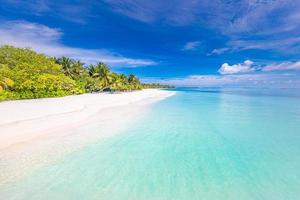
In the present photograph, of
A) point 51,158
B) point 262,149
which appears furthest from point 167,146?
point 51,158

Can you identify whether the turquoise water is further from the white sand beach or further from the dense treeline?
the dense treeline

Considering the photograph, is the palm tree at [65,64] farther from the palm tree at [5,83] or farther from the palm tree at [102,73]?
the palm tree at [5,83]

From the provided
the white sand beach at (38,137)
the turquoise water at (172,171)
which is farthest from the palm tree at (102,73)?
the turquoise water at (172,171)

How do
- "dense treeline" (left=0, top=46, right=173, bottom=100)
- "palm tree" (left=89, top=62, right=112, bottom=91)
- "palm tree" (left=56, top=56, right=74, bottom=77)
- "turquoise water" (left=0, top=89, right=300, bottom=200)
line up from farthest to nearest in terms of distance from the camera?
1. "palm tree" (left=89, top=62, right=112, bottom=91)
2. "palm tree" (left=56, top=56, right=74, bottom=77)
3. "dense treeline" (left=0, top=46, right=173, bottom=100)
4. "turquoise water" (left=0, top=89, right=300, bottom=200)

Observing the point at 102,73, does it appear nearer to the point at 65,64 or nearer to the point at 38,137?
the point at 65,64

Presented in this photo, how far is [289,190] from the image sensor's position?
4.56 metres

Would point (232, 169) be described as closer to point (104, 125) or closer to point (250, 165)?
point (250, 165)

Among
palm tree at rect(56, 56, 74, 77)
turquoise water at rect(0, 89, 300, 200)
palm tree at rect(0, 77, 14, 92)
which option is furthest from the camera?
palm tree at rect(56, 56, 74, 77)

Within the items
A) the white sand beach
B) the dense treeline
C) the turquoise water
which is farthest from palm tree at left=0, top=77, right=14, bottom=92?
the turquoise water

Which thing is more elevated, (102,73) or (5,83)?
(102,73)

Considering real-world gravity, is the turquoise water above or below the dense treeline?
below

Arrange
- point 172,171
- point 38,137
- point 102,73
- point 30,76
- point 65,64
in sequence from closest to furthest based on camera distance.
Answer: point 172,171 → point 38,137 → point 30,76 → point 65,64 → point 102,73

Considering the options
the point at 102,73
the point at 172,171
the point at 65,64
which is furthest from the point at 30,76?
the point at 172,171

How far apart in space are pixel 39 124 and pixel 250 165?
10.2 metres
